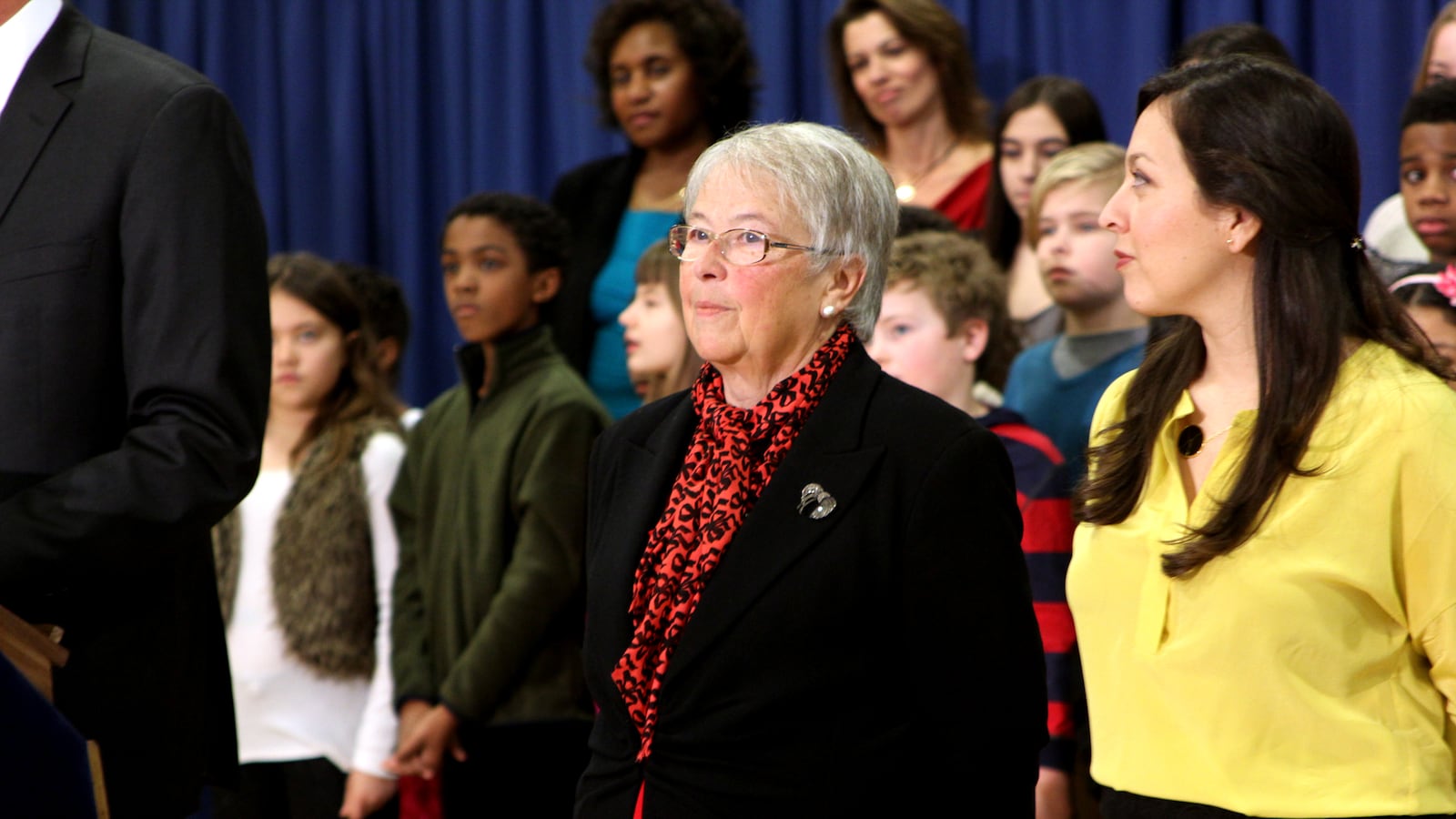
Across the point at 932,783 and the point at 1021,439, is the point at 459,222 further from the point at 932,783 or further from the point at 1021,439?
the point at 932,783

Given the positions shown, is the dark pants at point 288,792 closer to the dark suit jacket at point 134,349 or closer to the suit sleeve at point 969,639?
the dark suit jacket at point 134,349

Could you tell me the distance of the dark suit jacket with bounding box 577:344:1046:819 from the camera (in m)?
1.85

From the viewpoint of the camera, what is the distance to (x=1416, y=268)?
2781 millimetres

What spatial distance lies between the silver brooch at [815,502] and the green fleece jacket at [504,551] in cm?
170

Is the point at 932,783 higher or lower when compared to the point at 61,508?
lower

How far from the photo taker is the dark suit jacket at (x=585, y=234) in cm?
419

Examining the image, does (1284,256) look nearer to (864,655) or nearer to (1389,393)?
(1389,393)

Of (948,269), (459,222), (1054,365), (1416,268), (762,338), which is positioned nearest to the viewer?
(762,338)

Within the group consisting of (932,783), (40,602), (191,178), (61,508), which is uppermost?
(191,178)

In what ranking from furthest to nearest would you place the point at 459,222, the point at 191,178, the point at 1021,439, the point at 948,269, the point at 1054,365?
the point at 459,222 < the point at 1054,365 < the point at 948,269 < the point at 1021,439 < the point at 191,178

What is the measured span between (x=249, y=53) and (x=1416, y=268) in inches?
176

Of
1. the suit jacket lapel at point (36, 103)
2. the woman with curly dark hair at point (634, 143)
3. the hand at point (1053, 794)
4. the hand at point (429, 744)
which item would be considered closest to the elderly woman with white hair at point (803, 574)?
the suit jacket lapel at point (36, 103)

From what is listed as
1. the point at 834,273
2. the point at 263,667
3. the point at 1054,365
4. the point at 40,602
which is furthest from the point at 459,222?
the point at 40,602

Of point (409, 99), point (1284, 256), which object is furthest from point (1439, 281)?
point (409, 99)
